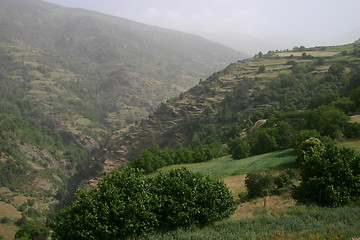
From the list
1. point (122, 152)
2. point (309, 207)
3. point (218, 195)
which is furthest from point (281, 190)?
point (122, 152)

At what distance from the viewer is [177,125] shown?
124 metres

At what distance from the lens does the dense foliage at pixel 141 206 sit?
1461cm

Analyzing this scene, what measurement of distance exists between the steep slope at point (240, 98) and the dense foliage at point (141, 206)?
211 feet

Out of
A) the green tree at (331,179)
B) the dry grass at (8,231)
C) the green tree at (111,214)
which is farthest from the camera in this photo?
the dry grass at (8,231)

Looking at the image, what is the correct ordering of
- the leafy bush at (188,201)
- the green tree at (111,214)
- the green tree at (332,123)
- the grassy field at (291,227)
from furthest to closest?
1. the green tree at (332,123)
2. the leafy bush at (188,201)
3. the green tree at (111,214)
4. the grassy field at (291,227)

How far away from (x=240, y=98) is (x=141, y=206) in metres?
104

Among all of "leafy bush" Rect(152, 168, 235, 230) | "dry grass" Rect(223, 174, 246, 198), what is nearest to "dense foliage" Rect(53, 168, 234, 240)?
"leafy bush" Rect(152, 168, 235, 230)

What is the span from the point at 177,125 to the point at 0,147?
314 ft

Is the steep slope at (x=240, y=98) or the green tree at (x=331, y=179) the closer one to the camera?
the green tree at (x=331, y=179)

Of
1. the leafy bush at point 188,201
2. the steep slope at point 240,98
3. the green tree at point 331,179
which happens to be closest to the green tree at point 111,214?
the leafy bush at point 188,201

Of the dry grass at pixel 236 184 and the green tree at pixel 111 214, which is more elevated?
the green tree at pixel 111 214

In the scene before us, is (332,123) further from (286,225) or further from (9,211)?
(9,211)

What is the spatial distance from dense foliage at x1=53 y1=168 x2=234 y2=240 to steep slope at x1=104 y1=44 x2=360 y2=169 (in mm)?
64297

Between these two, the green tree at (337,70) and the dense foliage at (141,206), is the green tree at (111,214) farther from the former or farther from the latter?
the green tree at (337,70)
